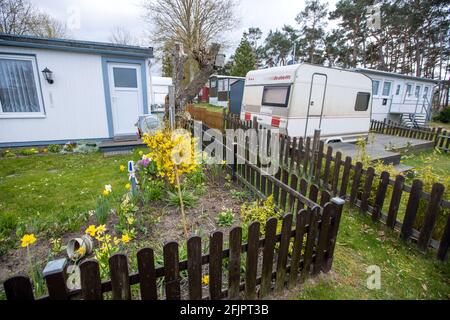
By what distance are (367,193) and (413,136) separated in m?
9.52

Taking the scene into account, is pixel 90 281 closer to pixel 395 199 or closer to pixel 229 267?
pixel 229 267

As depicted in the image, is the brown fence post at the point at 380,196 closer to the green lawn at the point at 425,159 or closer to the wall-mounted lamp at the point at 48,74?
the green lawn at the point at 425,159

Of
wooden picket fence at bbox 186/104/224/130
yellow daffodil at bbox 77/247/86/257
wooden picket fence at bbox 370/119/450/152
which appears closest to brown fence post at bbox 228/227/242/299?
yellow daffodil at bbox 77/247/86/257

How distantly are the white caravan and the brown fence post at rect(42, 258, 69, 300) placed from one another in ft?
19.6

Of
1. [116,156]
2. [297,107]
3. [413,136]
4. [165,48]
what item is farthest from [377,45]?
[116,156]

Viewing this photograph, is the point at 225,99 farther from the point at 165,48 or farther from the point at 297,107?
the point at 297,107

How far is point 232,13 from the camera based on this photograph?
2030 cm

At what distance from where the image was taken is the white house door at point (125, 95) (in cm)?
750

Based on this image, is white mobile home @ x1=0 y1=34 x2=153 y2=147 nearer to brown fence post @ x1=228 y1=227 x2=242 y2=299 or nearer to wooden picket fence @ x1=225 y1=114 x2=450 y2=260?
wooden picket fence @ x1=225 y1=114 x2=450 y2=260

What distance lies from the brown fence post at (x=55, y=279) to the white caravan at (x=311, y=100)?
19.6 feet

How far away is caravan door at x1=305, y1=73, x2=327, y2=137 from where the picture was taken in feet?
21.3

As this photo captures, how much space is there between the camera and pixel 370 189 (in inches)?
135

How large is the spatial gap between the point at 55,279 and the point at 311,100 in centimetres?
676

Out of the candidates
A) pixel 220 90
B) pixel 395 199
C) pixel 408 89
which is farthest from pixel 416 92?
pixel 395 199
